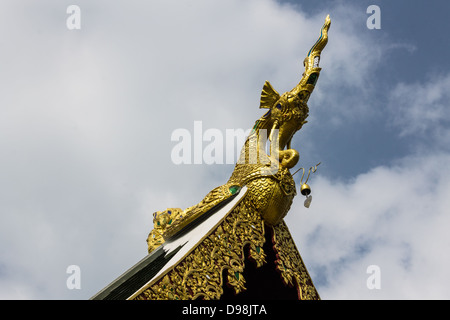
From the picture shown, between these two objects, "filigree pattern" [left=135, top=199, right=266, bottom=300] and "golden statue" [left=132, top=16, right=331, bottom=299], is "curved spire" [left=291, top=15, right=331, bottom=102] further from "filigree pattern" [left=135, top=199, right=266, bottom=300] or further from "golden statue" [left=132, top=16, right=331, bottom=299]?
"filigree pattern" [left=135, top=199, right=266, bottom=300]

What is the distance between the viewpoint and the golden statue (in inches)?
191

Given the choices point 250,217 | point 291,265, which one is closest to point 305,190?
point 250,217

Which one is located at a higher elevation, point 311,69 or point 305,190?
point 311,69

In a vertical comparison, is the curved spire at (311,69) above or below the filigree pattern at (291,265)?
above

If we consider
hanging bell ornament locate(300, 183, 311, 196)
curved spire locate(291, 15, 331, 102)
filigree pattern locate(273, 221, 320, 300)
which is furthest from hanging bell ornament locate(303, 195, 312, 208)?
curved spire locate(291, 15, 331, 102)

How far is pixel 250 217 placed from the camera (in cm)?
567

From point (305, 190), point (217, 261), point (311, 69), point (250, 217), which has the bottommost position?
point (217, 261)

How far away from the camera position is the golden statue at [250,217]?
4.84m

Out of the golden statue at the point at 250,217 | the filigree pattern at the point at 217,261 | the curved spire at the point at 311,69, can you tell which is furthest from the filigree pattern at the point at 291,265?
the curved spire at the point at 311,69

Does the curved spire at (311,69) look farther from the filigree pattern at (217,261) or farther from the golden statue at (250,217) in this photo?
the filigree pattern at (217,261)

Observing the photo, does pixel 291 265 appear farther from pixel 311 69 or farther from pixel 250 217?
pixel 311 69

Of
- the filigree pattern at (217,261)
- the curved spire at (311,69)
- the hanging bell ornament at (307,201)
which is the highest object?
the curved spire at (311,69)
